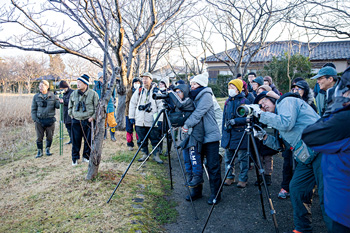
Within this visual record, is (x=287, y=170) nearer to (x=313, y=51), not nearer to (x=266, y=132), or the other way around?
(x=266, y=132)

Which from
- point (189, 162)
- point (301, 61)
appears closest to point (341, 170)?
point (189, 162)

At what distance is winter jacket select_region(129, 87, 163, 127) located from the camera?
6227 millimetres

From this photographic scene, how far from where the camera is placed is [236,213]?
12.8 feet

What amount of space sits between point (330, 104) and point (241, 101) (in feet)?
9.02

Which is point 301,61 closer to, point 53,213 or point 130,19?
point 130,19

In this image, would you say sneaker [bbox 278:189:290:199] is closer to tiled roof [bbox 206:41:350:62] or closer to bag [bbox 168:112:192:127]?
bag [bbox 168:112:192:127]

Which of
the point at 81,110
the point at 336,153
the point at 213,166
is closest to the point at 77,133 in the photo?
the point at 81,110

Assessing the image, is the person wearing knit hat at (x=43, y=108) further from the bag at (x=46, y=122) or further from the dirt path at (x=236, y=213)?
the dirt path at (x=236, y=213)

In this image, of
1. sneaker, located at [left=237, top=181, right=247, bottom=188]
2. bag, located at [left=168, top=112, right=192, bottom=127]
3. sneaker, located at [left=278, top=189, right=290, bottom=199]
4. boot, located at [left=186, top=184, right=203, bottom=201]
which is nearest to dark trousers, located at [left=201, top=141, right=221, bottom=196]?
boot, located at [left=186, top=184, right=203, bottom=201]

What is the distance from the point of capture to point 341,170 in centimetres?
190

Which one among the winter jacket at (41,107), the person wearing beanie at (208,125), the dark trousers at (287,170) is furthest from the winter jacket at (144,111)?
the dark trousers at (287,170)

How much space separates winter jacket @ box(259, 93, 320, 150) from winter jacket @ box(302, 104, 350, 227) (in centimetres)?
87

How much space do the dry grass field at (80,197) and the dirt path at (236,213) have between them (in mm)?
234

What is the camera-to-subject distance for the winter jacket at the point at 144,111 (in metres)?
6.23
